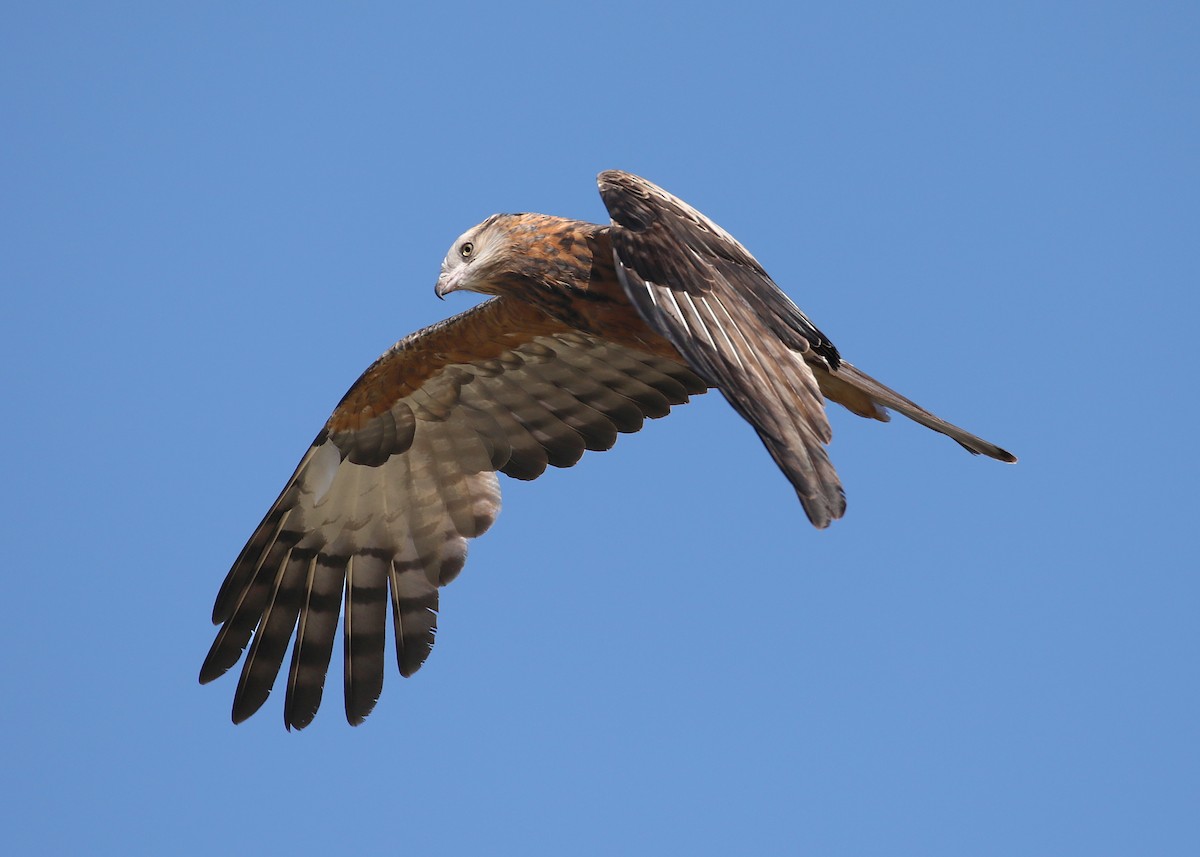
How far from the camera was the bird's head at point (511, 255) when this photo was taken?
834cm

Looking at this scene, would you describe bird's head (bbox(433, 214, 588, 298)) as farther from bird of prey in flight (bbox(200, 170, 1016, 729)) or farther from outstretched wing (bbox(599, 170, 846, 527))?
outstretched wing (bbox(599, 170, 846, 527))

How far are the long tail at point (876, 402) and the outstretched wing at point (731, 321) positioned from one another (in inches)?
12.5

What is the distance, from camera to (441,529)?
32.4ft

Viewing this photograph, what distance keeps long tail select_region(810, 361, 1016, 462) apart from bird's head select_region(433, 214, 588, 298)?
145 cm

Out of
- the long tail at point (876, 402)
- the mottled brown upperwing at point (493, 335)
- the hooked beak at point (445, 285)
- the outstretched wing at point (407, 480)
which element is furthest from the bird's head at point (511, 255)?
the long tail at point (876, 402)

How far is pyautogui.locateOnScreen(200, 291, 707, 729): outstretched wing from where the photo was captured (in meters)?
9.48

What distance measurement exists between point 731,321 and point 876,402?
1.69m

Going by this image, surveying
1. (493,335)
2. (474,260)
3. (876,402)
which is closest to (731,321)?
(876,402)

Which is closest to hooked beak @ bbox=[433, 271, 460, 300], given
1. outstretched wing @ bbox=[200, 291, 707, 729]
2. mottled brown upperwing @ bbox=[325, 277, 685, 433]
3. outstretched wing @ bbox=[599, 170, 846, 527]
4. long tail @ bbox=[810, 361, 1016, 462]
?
mottled brown upperwing @ bbox=[325, 277, 685, 433]

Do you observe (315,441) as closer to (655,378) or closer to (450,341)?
(450,341)

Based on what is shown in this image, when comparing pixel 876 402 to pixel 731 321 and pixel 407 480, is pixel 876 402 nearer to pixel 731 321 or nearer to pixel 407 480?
pixel 731 321

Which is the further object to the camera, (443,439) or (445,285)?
(443,439)

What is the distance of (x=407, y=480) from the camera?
1012 centimetres

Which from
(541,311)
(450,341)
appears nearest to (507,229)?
(541,311)
